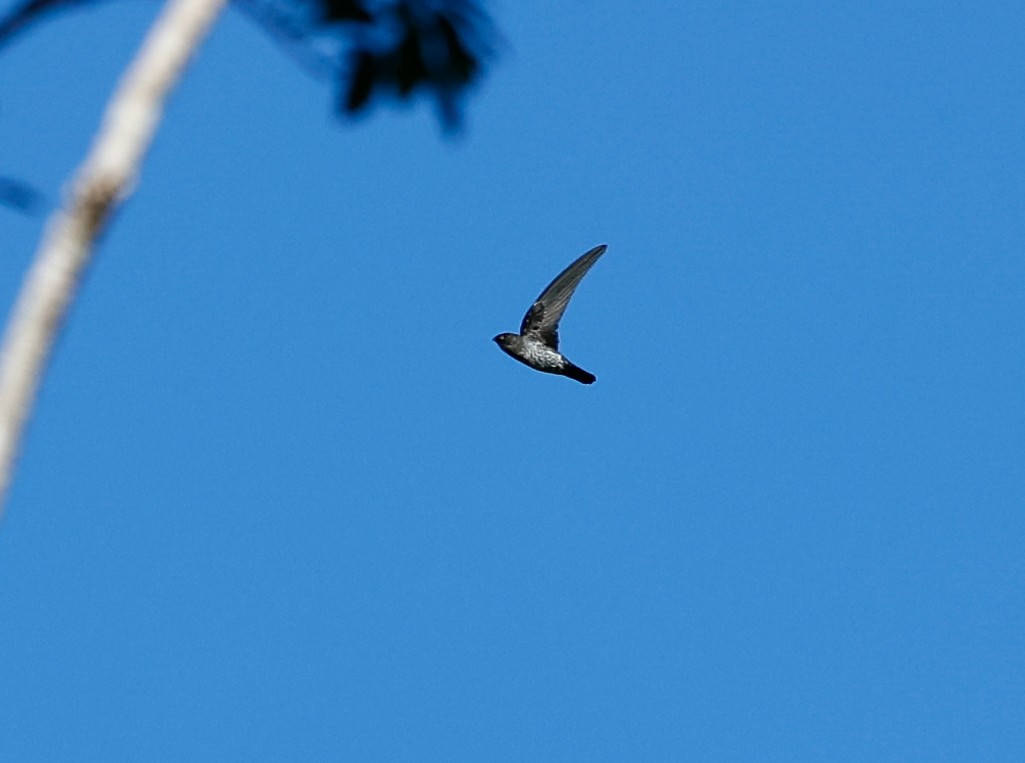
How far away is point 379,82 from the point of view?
9.28 m

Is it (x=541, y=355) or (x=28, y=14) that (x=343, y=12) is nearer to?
(x=28, y=14)

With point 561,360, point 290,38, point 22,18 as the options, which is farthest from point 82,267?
point 561,360

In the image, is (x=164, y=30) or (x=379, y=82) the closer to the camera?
(x=164, y=30)

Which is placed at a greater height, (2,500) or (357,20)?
(357,20)

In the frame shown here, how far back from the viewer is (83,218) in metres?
7.29

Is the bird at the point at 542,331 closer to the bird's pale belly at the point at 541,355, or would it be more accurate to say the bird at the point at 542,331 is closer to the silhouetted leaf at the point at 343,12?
the bird's pale belly at the point at 541,355

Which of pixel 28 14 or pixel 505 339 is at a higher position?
pixel 505 339

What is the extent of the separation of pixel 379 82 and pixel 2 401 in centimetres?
296

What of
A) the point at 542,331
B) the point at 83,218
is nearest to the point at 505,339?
the point at 542,331

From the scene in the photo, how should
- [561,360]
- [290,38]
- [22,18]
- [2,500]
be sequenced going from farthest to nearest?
1. [561,360]
2. [290,38]
3. [22,18]
4. [2,500]

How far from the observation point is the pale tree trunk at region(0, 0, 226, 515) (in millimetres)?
7000

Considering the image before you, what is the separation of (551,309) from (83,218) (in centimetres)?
1139

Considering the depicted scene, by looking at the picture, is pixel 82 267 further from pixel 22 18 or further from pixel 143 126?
pixel 22 18

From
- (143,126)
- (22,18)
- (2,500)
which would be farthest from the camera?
(22,18)
